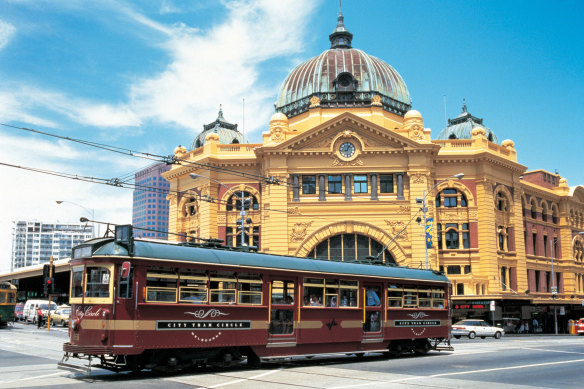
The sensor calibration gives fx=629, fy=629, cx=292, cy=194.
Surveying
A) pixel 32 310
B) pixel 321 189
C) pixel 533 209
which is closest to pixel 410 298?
pixel 321 189

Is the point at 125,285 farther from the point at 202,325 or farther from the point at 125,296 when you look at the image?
the point at 202,325

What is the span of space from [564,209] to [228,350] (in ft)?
184

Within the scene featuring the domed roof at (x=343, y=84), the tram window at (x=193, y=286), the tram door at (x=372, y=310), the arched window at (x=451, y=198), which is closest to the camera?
the tram window at (x=193, y=286)

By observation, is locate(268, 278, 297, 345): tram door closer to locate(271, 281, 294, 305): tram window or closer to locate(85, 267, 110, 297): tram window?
locate(271, 281, 294, 305): tram window

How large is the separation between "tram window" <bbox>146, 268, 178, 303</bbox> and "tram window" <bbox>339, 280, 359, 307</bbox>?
6657 millimetres

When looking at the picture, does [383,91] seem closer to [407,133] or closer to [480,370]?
[407,133]

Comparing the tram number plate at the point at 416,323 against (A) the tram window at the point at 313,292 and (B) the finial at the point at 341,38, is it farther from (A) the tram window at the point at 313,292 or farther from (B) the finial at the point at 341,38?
(B) the finial at the point at 341,38

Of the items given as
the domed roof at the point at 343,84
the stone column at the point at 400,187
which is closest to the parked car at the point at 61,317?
the domed roof at the point at 343,84

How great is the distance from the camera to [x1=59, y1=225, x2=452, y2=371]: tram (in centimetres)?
1617

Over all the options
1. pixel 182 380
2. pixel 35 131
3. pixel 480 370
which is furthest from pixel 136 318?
pixel 480 370

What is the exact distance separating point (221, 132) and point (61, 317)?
81.1 feet

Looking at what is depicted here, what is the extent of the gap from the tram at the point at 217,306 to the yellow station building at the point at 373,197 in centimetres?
2382

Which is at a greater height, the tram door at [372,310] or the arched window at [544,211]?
the arched window at [544,211]

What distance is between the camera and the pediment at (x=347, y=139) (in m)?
49.7
